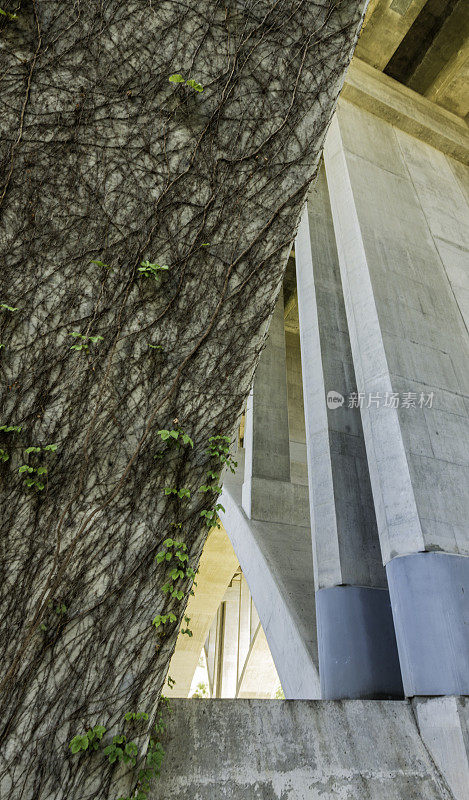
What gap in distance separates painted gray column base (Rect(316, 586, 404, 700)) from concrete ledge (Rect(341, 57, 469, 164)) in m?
6.00

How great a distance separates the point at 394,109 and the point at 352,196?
2.68 metres

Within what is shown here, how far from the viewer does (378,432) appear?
3418 millimetres

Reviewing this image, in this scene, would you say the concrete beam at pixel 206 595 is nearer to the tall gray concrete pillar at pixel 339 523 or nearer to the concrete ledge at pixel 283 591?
the concrete ledge at pixel 283 591

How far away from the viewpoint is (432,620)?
268cm

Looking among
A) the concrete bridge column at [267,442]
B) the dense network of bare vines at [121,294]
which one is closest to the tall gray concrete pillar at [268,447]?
the concrete bridge column at [267,442]

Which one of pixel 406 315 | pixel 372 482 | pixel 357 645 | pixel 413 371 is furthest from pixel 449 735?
pixel 406 315

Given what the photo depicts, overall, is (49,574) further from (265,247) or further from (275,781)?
(265,247)

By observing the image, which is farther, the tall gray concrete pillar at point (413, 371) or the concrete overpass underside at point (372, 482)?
the tall gray concrete pillar at point (413, 371)

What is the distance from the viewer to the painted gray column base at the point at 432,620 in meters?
2.53

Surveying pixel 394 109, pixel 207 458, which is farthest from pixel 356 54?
pixel 207 458

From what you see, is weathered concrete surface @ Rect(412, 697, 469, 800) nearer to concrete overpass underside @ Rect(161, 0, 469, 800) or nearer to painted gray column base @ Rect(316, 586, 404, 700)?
concrete overpass underside @ Rect(161, 0, 469, 800)

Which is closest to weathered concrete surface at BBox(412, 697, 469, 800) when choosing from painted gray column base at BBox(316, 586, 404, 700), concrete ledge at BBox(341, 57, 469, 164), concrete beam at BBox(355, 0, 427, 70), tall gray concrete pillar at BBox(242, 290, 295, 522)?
painted gray column base at BBox(316, 586, 404, 700)

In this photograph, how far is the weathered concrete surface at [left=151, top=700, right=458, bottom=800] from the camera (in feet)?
6.62

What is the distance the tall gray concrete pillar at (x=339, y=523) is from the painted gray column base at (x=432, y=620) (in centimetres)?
50
